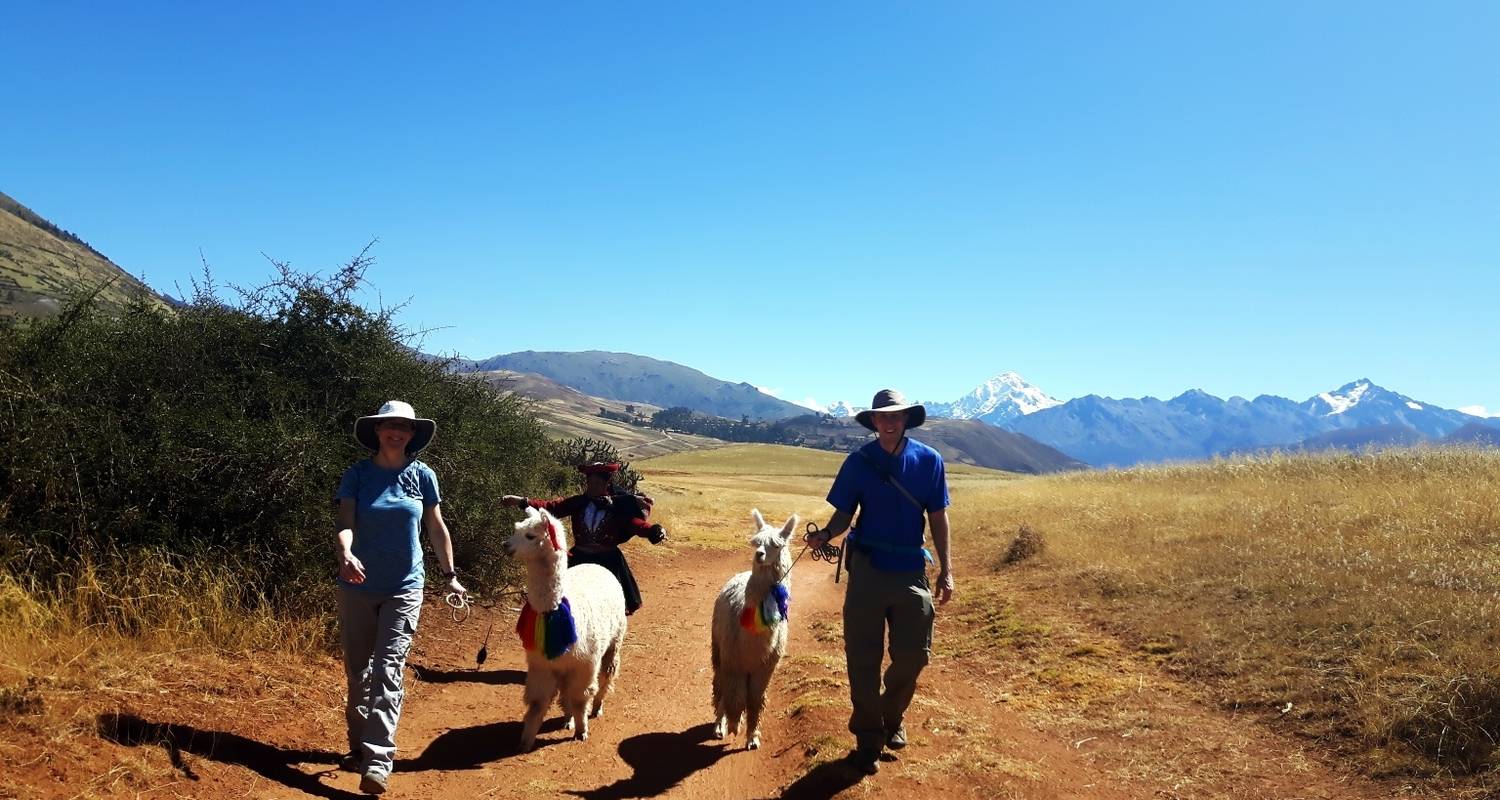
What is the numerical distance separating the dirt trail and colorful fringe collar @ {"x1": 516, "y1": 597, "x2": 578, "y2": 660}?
3.09 feet

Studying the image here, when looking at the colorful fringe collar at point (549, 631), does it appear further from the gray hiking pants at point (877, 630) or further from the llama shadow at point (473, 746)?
the gray hiking pants at point (877, 630)

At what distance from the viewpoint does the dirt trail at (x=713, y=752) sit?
17.9 feet

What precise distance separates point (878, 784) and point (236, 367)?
27.7 ft

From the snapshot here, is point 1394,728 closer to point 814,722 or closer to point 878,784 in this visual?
point 878,784

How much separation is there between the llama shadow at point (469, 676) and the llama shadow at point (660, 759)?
211cm

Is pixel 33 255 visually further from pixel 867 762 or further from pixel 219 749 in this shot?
pixel 867 762

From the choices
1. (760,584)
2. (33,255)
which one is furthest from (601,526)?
(33,255)

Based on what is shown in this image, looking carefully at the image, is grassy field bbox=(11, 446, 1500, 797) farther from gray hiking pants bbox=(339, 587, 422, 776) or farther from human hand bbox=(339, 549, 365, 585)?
human hand bbox=(339, 549, 365, 585)

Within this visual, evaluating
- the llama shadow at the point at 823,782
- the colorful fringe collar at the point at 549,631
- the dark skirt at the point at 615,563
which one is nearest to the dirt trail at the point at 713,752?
the llama shadow at the point at 823,782

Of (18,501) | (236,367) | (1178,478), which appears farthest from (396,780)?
(1178,478)

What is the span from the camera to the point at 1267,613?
28.9ft

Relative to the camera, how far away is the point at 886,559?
228 inches

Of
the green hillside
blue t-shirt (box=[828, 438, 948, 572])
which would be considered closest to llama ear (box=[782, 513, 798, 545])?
blue t-shirt (box=[828, 438, 948, 572])

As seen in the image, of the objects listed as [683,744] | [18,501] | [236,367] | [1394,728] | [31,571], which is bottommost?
[683,744]
